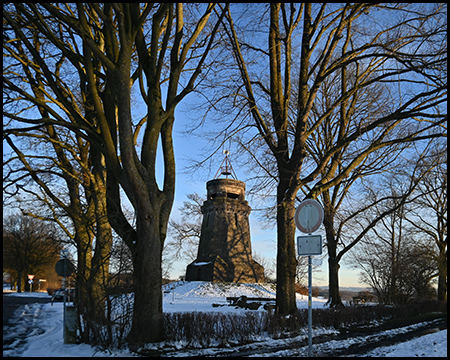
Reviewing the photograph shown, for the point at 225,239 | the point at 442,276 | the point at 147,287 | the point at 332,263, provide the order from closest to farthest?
the point at 147,287
the point at 332,263
the point at 442,276
the point at 225,239

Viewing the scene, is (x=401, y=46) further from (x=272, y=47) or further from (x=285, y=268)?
(x=285, y=268)

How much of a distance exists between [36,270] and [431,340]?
59.0 meters

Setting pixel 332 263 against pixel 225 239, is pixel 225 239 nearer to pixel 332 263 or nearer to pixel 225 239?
pixel 225 239

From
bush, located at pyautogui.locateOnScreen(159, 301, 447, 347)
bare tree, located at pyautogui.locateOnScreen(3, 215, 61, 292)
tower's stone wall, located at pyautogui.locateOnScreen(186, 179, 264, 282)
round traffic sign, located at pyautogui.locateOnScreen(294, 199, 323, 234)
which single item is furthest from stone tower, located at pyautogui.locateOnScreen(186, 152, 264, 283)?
round traffic sign, located at pyautogui.locateOnScreen(294, 199, 323, 234)

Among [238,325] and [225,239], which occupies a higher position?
[225,239]

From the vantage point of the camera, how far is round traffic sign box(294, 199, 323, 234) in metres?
7.50

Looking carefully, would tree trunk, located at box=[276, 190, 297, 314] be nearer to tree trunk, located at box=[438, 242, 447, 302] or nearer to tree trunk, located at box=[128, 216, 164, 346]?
tree trunk, located at box=[128, 216, 164, 346]

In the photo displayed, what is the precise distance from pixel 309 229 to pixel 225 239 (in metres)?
31.5

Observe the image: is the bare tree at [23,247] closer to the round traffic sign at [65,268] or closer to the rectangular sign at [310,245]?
the round traffic sign at [65,268]

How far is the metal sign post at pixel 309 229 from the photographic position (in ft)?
23.6

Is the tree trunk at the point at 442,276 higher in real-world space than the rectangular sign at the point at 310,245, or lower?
lower

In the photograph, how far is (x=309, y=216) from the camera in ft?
25.2

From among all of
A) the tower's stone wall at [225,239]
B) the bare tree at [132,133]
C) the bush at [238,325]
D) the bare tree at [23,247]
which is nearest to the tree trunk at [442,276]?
the tower's stone wall at [225,239]

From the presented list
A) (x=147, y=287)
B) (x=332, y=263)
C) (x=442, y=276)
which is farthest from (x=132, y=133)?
(x=442, y=276)
